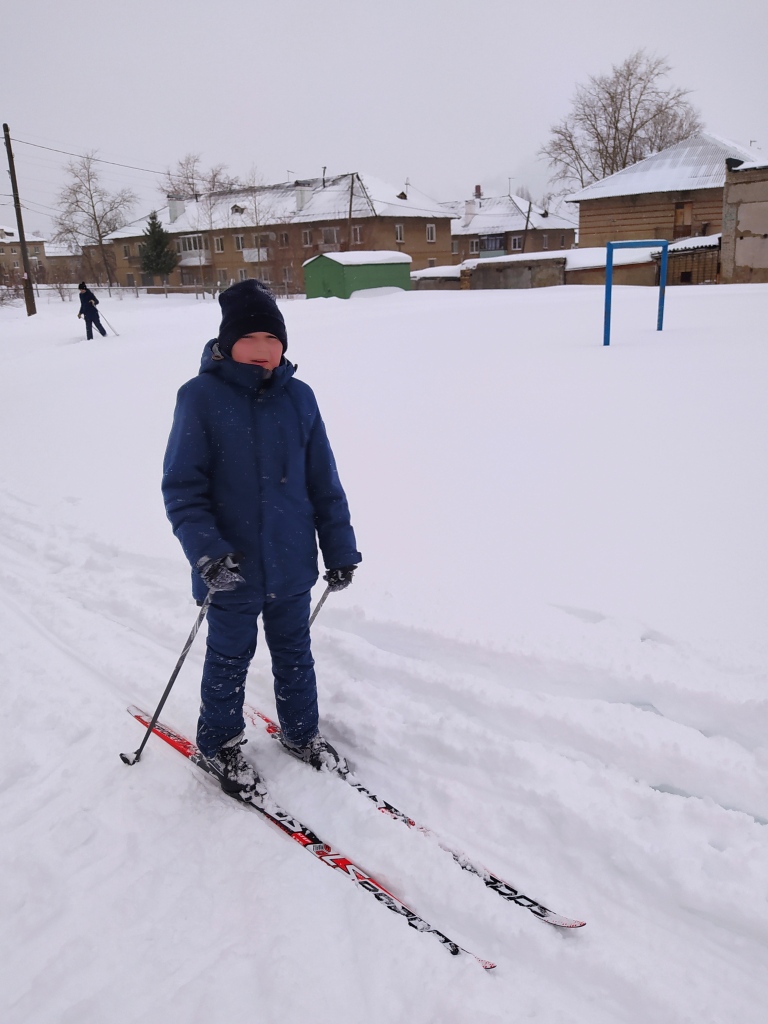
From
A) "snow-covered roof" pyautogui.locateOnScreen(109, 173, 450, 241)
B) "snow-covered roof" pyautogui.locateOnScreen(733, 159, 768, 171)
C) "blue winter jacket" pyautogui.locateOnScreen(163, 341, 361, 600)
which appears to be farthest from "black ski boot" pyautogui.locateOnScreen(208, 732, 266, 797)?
"snow-covered roof" pyautogui.locateOnScreen(109, 173, 450, 241)

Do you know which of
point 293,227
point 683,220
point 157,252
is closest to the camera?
point 683,220

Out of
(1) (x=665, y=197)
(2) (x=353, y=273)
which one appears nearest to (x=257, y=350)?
(2) (x=353, y=273)

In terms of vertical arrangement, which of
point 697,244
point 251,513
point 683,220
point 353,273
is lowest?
point 251,513

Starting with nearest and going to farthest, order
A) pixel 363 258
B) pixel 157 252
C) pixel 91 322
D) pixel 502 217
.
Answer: pixel 91 322, pixel 363 258, pixel 157 252, pixel 502 217

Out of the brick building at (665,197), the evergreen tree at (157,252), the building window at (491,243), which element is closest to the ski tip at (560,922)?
the brick building at (665,197)

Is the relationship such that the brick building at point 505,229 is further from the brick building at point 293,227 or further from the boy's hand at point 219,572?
the boy's hand at point 219,572

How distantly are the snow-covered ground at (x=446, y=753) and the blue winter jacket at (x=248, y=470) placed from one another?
2.93 ft

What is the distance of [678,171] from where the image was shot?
1192 inches

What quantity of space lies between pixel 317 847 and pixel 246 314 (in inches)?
72.5

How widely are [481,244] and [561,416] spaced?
5384 cm

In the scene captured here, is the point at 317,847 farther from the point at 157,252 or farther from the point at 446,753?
the point at 157,252

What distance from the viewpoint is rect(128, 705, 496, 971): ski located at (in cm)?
198

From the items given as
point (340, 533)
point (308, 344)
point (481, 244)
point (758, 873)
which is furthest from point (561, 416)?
point (481, 244)

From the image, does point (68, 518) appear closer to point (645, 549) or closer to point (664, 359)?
point (645, 549)
